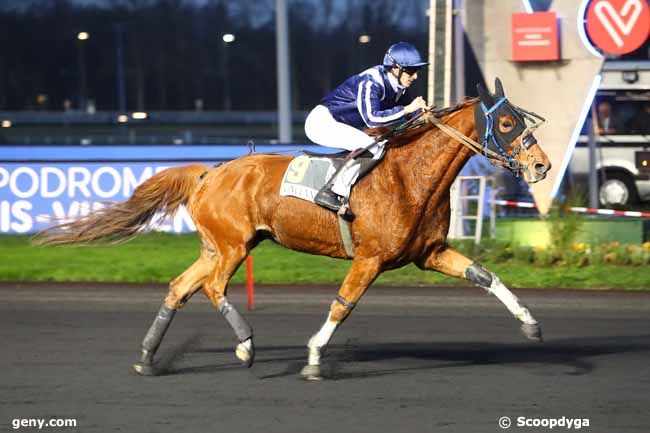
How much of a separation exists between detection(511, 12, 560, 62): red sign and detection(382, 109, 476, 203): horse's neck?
9650 millimetres

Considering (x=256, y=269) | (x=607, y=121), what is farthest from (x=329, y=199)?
(x=607, y=121)

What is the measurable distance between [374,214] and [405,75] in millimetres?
1080

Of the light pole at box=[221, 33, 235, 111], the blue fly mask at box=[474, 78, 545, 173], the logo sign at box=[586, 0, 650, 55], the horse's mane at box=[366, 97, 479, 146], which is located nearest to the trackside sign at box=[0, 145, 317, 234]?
the logo sign at box=[586, 0, 650, 55]

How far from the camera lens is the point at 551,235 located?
15062 mm

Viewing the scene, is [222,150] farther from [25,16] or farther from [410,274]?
[25,16]

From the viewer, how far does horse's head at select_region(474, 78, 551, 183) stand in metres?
8.25

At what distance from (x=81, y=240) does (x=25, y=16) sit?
88.2 m

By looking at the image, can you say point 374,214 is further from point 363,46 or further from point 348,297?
point 363,46

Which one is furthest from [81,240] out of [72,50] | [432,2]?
[72,50]

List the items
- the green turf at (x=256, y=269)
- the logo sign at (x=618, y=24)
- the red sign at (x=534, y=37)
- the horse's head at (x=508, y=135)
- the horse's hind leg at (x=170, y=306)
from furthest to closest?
1. the logo sign at (x=618, y=24)
2. the red sign at (x=534, y=37)
3. the green turf at (x=256, y=269)
4. the horse's hind leg at (x=170, y=306)
5. the horse's head at (x=508, y=135)

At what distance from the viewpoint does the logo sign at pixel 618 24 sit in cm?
1823

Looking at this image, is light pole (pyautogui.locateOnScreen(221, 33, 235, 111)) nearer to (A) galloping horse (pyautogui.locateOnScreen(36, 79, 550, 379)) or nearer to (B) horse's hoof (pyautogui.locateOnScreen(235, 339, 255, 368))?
(A) galloping horse (pyautogui.locateOnScreen(36, 79, 550, 379))

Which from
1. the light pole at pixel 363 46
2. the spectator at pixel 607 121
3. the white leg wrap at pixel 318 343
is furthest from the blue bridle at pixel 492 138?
the light pole at pixel 363 46

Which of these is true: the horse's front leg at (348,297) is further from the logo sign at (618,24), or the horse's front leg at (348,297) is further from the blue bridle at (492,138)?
the logo sign at (618,24)
